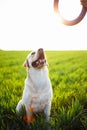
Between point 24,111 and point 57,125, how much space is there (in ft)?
1.74

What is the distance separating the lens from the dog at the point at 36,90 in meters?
4.06

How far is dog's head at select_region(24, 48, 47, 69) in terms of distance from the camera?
394cm

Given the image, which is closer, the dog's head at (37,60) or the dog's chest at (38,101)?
the dog's head at (37,60)

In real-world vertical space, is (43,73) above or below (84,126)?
above

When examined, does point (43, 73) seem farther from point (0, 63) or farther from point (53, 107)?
point (0, 63)

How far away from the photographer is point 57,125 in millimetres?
3799

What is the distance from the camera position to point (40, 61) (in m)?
4.02

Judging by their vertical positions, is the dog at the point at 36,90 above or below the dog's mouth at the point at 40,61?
below
